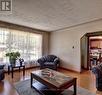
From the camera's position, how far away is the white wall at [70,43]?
4898 millimetres

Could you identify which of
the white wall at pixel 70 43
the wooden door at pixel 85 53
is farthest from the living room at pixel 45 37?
the wooden door at pixel 85 53

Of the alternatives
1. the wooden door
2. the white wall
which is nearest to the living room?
the white wall

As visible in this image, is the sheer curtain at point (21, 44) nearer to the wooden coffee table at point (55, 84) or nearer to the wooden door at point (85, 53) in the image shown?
the wooden coffee table at point (55, 84)

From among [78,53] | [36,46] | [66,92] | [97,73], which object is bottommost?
[66,92]

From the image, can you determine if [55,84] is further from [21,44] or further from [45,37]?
[45,37]

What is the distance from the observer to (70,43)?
19.0 feet

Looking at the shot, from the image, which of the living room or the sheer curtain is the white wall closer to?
the living room

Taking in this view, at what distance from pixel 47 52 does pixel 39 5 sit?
14.5 ft

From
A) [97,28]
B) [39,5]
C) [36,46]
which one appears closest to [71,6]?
[39,5]

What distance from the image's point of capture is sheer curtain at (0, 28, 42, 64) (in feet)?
16.4

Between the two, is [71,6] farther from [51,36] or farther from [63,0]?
[51,36]

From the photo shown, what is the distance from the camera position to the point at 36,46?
6469 mm

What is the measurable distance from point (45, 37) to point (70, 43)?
77.4 inches

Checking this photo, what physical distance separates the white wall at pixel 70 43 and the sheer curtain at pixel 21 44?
1.12 m
